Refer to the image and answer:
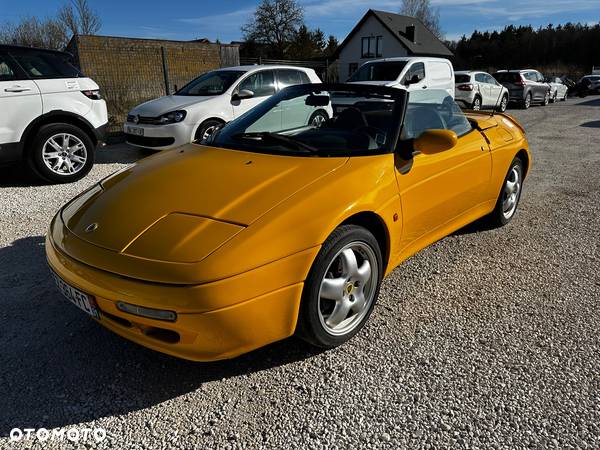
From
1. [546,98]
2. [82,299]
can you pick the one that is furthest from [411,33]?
[82,299]

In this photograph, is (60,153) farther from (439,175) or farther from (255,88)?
(439,175)

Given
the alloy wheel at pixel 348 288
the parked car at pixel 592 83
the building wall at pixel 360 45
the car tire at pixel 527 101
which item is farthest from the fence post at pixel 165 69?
the building wall at pixel 360 45

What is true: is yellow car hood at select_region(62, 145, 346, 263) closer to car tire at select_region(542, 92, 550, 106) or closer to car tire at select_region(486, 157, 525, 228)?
car tire at select_region(486, 157, 525, 228)

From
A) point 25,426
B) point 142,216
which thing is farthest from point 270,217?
point 25,426

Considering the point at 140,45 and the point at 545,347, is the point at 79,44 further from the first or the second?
the point at 545,347

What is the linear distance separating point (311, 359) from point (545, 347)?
4.36 ft

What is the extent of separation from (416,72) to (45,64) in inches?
319

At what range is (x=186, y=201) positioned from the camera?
2359 millimetres

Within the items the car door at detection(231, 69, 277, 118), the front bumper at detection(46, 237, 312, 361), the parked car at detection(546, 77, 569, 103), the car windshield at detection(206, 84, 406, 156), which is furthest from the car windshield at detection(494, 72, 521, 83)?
the front bumper at detection(46, 237, 312, 361)

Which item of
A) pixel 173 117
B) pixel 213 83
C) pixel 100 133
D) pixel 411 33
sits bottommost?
pixel 100 133

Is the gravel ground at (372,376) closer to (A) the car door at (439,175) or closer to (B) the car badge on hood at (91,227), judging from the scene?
(A) the car door at (439,175)

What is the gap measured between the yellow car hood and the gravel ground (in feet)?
2.40

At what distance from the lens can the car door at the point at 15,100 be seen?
220 inches

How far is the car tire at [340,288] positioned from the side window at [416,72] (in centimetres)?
902
